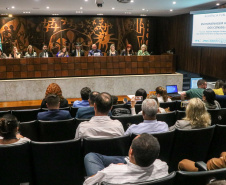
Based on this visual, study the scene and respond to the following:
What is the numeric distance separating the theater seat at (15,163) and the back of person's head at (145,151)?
1.11 m

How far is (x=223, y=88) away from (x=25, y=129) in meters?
3.54

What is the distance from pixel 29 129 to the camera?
3100 mm

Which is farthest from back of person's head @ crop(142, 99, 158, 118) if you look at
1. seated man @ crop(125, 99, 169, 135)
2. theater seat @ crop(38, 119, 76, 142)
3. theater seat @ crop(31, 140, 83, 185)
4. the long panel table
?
the long panel table

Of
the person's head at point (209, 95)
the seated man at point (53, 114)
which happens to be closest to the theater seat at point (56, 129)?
the seated man at point (53, 114)

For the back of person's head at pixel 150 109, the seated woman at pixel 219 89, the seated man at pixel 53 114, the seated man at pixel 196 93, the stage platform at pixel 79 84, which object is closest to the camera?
the back of person's head at pixel 150 109

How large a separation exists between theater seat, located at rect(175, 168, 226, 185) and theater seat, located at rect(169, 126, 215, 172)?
39.6 inches

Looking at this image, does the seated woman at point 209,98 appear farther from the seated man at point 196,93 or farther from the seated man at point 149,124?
the seated man at point 149,124

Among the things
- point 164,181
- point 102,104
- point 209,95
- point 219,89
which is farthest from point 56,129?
point 219,89

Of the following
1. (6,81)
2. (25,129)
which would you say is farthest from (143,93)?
(6,81)

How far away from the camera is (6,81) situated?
734 cm

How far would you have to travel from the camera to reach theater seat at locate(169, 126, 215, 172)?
261 centimetres

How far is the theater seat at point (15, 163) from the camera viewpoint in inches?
86.1

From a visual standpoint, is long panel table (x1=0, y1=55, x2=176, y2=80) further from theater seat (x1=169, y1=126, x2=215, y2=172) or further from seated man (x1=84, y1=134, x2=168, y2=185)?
seated man (x1=84, y1=134, x2=168, y2=185)

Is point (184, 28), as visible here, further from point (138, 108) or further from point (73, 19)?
point (138, 108)
